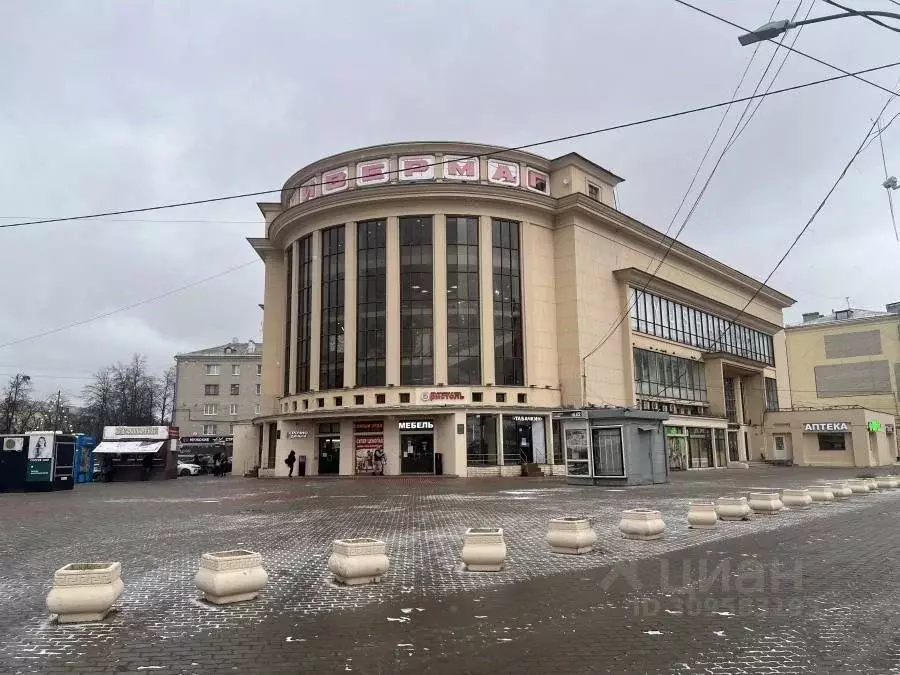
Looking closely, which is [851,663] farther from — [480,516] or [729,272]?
[729,272]

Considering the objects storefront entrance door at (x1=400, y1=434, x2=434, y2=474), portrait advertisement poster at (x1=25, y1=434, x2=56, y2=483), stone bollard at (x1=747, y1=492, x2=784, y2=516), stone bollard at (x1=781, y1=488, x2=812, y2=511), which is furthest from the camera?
storefront entrance door at (x1=400, y1=434, x2=434, y2=474)

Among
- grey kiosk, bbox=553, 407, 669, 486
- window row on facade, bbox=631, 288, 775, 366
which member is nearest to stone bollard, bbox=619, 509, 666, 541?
grey kiosk, bbox=553, 407, 669, 486

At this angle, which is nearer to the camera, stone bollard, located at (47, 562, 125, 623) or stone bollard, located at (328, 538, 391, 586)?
stone bollard, located at (47, 562, 125, 623)

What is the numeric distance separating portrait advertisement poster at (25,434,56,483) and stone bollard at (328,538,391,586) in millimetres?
27761

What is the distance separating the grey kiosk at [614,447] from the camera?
83.3 feet

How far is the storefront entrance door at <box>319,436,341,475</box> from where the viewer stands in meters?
41.0

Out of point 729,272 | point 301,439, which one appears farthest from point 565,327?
point 729,272

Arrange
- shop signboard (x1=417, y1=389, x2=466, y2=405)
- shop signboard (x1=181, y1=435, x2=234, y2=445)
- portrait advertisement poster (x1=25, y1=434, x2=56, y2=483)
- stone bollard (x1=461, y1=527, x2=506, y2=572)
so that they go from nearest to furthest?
1. stone bollard (x1=461, y1=527, x2=506, y2=572)
2. portrait advertisement poster (x1=25, y1=434, x2=56, y2=483)
3. shop signboard (x1=417, y1=389, x2=466, y2=405)
4. shop signboard (x1=181, y1=435, x2=234, y2=445)

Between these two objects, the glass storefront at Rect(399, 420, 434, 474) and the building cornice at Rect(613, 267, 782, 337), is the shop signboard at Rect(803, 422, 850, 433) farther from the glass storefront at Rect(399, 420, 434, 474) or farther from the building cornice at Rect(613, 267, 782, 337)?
the glass storefront at Rect(399, 420, 434, 474)

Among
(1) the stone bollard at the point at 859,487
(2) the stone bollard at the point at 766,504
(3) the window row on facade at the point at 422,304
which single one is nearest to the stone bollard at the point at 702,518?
(2) the stone bollard at the point at 766,504

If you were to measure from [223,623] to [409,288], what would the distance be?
34594 mm

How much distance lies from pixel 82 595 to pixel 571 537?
22.1 ft

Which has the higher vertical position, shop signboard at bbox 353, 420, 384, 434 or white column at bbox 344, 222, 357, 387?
white column at bbox 344, 222, 357, 387

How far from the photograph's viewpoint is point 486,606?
23.8 ft
